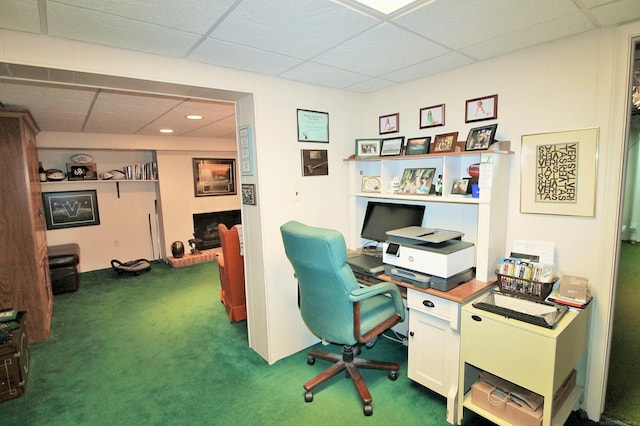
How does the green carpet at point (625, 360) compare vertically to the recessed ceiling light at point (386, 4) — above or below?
below

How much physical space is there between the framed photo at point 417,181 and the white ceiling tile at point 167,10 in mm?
1779

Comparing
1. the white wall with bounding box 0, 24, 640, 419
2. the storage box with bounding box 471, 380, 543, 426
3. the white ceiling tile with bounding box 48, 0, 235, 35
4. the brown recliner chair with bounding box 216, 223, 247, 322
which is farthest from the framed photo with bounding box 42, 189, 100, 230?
the storage box with bounding box 471, 380, 543, 426

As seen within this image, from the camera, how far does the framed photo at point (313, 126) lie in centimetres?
268

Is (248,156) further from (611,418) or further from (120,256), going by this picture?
(120,256)

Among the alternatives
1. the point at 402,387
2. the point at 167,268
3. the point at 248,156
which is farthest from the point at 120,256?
the point at 402,387

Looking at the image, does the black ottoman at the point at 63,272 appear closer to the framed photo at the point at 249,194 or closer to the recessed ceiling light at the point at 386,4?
the framed photo at the point at 249,194

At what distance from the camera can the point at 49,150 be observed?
510 cm

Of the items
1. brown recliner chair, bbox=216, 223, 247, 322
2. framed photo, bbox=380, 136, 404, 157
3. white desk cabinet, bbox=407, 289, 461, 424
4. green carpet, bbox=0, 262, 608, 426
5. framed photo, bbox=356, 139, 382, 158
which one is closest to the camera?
white desk cabinet, bbox=407, 289, 461, 424

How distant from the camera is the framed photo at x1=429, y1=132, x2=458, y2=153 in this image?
2352 millimetres

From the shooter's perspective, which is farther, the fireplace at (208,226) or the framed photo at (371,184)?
the fireplace at (208,226)

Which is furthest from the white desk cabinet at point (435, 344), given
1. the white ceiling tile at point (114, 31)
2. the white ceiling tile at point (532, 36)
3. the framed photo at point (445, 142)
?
the white ceiling tile at point (114, 31)

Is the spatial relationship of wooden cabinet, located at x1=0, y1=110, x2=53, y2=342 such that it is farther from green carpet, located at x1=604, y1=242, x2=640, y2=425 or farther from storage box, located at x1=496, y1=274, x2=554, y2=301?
green carpet, located at x1=604, y1=242, x2=640, y2=425

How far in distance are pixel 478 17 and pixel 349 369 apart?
2289 millimetres

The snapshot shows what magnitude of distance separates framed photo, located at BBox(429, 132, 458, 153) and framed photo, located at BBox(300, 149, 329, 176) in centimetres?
91
